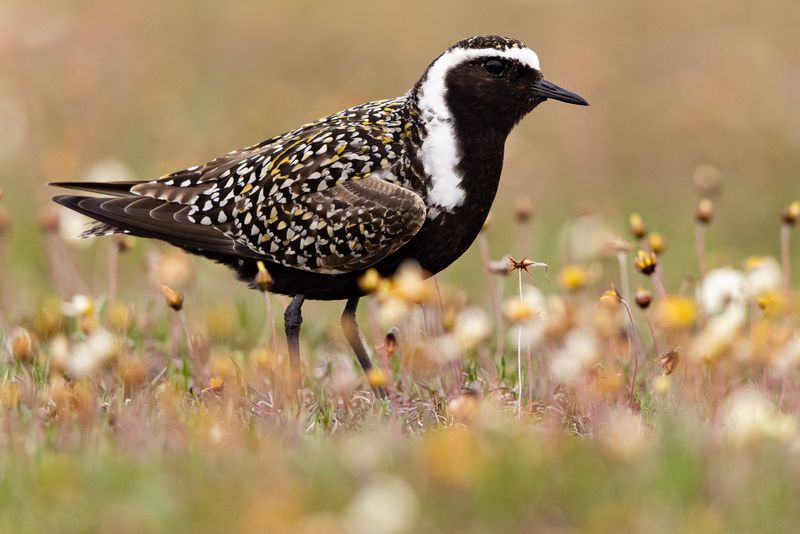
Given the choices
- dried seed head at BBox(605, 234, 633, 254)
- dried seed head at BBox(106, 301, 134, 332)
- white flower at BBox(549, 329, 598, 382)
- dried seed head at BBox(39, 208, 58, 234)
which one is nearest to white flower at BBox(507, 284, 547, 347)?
white flower at BBox(549, 329, 598, 382)

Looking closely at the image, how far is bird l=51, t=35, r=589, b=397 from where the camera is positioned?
6.46 m

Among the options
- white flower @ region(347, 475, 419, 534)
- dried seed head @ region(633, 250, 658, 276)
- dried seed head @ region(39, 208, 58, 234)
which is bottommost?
white flower @ region(347, 475, 419, 534)

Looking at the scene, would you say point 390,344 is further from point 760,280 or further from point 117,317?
point 117,317

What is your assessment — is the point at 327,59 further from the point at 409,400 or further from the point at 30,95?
the point at 409,400

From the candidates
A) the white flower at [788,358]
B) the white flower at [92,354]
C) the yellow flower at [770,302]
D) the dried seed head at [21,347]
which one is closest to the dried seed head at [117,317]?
the dried seed head at [21,347]

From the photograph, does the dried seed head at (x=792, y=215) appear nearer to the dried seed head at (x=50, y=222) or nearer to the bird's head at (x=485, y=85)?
the bird's head at (x=485, y=85)

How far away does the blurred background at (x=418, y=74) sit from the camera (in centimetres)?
1367

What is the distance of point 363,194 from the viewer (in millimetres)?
6504

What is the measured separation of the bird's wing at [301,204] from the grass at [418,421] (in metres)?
0.39

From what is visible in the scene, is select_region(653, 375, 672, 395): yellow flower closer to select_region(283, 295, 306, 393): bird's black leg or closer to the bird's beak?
the bird's beak

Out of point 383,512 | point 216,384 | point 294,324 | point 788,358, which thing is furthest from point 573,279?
point 383,512

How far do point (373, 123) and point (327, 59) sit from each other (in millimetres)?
9795

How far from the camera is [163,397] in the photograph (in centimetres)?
602

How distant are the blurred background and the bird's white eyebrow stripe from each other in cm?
580
